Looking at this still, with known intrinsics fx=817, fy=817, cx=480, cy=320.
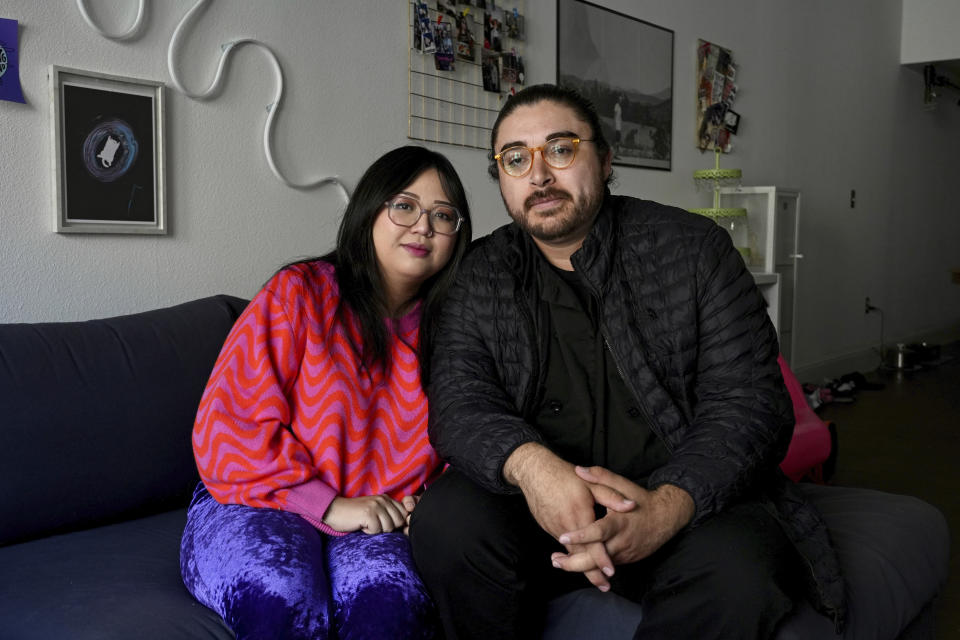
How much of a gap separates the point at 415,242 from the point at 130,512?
2.65 ft

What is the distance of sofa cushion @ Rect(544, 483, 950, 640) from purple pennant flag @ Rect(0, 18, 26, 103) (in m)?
1.56

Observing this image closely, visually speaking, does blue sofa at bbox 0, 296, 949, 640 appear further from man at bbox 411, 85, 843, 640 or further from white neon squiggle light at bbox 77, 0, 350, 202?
white neon squiggle light at bbox 77, 0, 350, 202

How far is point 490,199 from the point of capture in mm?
3057

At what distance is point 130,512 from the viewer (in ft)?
5.50

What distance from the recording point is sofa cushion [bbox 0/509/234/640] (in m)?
1.22

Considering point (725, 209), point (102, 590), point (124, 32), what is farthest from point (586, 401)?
point (725, 209)

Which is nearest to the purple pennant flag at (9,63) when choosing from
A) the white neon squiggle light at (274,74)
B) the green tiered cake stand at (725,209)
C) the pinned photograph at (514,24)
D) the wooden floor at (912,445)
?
the white neon squiggle light at (274,74)

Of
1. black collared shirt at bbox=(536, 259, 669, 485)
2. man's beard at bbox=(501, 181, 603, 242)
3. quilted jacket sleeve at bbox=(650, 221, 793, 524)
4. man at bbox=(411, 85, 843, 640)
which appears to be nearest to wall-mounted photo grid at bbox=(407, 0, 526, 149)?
man at bbox=(411, 85, 843, 640)

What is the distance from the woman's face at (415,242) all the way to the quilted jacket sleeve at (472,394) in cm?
7

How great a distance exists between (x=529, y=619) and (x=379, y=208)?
84 cm

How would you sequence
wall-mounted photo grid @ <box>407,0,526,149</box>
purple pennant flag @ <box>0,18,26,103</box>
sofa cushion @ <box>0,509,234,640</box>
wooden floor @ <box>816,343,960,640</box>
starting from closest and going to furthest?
sofa cushion @ <box>0,509,234,640</box> < purple pennant flag @ <box>0,18,26,103</box> < wall-mounted photo grid @ <box>407,0,526,149</box> < wooden floor @ <box>816,343,960,640</box>

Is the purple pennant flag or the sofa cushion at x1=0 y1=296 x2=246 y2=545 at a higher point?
the purple pennant flag

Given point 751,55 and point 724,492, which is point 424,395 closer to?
point 724,492

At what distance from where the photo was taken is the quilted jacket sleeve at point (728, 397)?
4.42 feet
